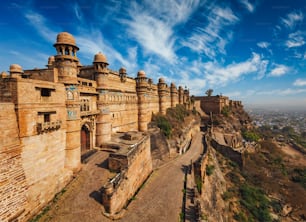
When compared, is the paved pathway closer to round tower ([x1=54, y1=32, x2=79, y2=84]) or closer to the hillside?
the hillside

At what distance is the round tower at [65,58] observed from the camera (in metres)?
12.9

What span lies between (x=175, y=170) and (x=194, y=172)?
2.52 m

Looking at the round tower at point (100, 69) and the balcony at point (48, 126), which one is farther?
the round tower at point (100, 69)

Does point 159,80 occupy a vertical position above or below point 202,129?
above

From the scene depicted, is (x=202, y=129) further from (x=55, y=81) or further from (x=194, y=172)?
(x=55, y=81)

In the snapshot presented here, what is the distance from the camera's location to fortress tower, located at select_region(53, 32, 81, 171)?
12.9 meters

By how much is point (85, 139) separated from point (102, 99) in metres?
5.25

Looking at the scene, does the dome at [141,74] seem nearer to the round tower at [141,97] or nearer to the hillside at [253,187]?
the round tower at [141,97]

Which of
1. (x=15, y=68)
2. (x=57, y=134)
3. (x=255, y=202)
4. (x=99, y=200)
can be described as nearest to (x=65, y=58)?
(x=57, y=134)

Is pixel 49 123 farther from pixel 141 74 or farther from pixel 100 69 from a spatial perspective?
pixel 141 74

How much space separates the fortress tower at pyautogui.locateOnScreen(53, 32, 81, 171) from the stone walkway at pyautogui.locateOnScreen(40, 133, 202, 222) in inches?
77.2

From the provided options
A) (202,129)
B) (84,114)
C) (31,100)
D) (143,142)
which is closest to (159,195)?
(143,142)

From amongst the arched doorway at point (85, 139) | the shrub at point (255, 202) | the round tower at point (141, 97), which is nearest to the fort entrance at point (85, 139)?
the arched doorway at point (85, 139)

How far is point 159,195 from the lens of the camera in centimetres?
1473
